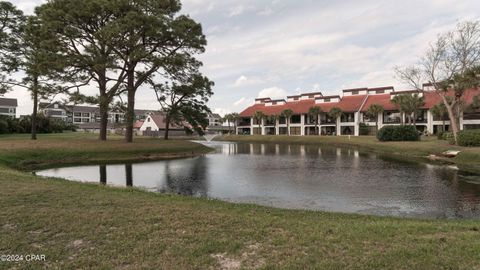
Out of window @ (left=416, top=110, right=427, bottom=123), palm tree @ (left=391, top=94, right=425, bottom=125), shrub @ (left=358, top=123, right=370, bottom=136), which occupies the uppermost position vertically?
palm tree @ (left=391, top=94, right=425, bottom=125)

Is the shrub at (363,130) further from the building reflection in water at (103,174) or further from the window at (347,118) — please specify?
the building reflection in water at (103,174)

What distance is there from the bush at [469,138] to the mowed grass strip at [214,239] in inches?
1095

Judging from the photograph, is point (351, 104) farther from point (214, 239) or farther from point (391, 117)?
point (214, 239)

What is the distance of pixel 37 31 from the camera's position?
31.0 m

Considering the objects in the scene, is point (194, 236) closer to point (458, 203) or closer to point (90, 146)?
point (458, 203)

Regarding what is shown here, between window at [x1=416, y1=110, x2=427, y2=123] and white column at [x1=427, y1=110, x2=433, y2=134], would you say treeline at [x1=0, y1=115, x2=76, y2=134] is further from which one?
white column at [x1=427, y1=110, x2=433, y2=134]

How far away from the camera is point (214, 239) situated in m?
6.18

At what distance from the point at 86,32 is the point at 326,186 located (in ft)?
89.8

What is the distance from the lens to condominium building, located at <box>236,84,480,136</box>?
182 feet

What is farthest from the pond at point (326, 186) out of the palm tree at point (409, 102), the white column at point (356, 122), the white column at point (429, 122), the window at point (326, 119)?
the window at point (326, 119)

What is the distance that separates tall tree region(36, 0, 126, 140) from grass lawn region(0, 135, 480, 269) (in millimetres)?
23861

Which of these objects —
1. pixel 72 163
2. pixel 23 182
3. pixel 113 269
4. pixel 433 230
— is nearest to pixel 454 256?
pixel 433 230

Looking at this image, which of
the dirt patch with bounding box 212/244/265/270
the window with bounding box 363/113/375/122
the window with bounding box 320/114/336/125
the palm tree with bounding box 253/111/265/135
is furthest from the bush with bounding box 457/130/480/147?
the palm tree with bounding box 253/111/265/135

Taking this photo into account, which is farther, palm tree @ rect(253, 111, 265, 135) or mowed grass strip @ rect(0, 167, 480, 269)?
palm tree @ rect(253, 111, 265, 135)
